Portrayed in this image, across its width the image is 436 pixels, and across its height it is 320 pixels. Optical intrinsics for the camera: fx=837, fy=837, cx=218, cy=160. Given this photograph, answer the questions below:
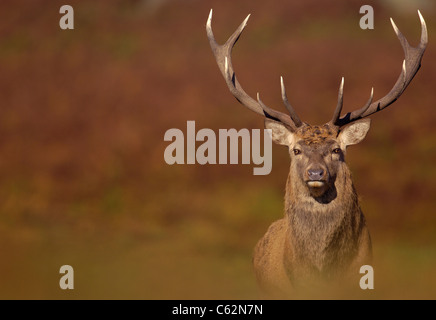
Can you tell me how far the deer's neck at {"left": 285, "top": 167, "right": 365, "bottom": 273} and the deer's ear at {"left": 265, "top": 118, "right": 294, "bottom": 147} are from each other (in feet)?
1.74

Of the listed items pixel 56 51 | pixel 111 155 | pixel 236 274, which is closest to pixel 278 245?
pixel 236 274

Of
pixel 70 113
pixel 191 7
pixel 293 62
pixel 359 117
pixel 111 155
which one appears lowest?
pixel 359 117

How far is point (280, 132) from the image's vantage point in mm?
7648

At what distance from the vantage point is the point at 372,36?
61.2ft

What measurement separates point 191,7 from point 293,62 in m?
2.90

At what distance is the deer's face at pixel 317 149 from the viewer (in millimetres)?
6961

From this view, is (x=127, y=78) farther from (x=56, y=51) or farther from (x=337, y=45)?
(x=337, y=45)

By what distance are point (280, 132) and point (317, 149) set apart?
623 millimetres

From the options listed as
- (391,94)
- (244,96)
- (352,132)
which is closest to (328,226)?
(352,132)

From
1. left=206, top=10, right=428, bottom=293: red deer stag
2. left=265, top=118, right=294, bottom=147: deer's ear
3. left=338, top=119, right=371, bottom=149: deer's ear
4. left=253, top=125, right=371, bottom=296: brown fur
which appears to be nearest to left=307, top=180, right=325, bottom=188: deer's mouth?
left=206, top=10, right=428, bottom=293: red deer stag

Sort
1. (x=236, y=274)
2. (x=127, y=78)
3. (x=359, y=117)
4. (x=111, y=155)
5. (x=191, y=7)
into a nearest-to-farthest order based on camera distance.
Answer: (x=359, y=117) → (x=236, y=274) → (x=111, y=155) → (x=127, y=78) → (x=191, y=7)

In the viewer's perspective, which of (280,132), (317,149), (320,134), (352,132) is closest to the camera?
(317,149)

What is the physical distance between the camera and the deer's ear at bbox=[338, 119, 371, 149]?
744cm

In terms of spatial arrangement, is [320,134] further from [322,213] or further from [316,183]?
[322,213]
